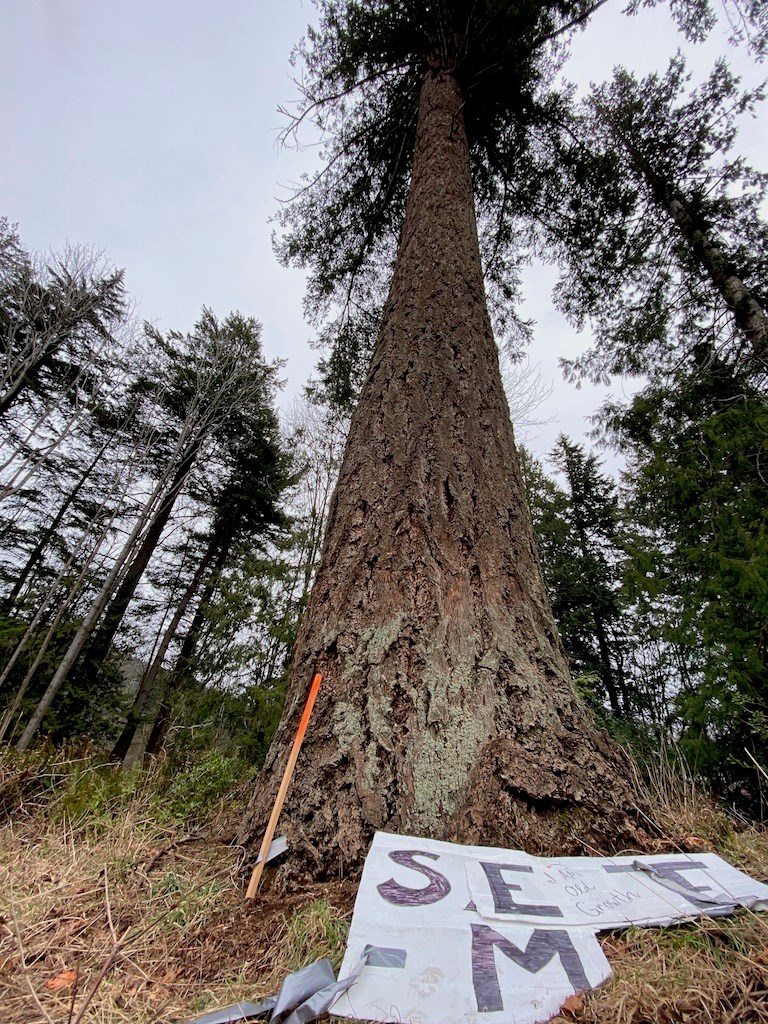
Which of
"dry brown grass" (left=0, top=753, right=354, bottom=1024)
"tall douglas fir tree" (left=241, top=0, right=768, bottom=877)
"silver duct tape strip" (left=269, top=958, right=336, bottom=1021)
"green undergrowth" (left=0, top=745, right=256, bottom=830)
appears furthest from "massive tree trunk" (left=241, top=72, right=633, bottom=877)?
"green undergrowth" (left=0, top=745, right=256, bottom=830)

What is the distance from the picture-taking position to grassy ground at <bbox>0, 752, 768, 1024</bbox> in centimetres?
72

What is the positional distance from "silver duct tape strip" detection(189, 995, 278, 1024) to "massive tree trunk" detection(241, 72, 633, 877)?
0.36 meters

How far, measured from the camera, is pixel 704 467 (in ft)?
14.1

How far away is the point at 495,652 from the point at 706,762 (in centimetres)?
350

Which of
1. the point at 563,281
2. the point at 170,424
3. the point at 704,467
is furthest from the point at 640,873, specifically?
the point at 170,424

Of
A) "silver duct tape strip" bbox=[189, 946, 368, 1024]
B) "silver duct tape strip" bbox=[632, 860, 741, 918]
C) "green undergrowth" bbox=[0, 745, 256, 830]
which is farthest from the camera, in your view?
"green undergrowth" bbox=[0, 745, 256, 830]

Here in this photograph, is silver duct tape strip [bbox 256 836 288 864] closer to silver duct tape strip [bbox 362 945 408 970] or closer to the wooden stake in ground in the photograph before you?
the wooden stake in ground

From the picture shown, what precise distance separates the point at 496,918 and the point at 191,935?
27.5 inches

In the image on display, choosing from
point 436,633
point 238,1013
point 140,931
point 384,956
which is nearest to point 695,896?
point 384,956

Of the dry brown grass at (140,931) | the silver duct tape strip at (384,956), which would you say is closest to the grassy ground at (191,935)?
the dry brown grass at (140,931)

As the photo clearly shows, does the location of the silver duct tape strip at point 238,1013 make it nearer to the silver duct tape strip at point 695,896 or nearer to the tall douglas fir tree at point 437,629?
the tall douglas fir tree at point 437,629

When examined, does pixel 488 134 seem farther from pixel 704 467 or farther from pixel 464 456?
pixel 464 456

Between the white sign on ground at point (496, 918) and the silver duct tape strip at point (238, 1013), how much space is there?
0.48ft

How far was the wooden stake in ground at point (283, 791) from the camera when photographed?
1.10 m
